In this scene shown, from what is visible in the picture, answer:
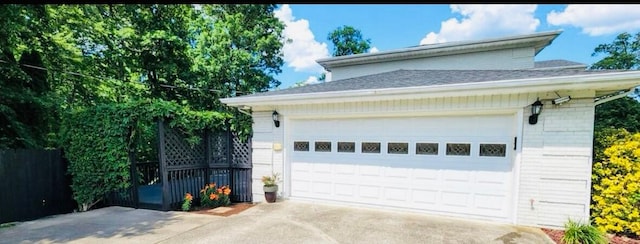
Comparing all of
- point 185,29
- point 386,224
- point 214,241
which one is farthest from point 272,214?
point 185,29

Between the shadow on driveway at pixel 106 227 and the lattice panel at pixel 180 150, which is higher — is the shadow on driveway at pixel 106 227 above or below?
below

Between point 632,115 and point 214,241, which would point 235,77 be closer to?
point 214,241

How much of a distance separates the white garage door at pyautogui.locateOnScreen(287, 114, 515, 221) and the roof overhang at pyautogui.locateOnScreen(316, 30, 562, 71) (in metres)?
3.58

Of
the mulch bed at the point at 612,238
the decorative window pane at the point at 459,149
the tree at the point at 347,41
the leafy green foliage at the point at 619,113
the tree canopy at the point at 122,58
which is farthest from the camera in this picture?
the tree at the point at 347,41

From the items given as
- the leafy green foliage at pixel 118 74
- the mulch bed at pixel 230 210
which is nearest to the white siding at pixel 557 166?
the leafy green foliage at pixel 118 74

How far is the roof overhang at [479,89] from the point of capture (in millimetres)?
3729

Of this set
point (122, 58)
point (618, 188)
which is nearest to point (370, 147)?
point (618, 188)

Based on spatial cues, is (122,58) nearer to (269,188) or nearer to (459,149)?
(269,188)

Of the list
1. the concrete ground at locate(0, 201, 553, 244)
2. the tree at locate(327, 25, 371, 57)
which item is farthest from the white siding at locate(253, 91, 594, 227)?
the tree at locate(327, 25, 371, 57)

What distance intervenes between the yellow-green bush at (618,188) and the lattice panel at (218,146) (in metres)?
7.08

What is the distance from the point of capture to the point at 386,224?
4648 millimetres

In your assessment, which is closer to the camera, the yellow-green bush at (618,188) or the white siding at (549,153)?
the yellow-green bush at (618,188)

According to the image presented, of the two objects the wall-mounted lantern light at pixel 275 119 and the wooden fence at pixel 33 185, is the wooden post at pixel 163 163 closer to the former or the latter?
the wall-mounted lantern light at pixel 275 119

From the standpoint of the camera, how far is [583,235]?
3854mm
